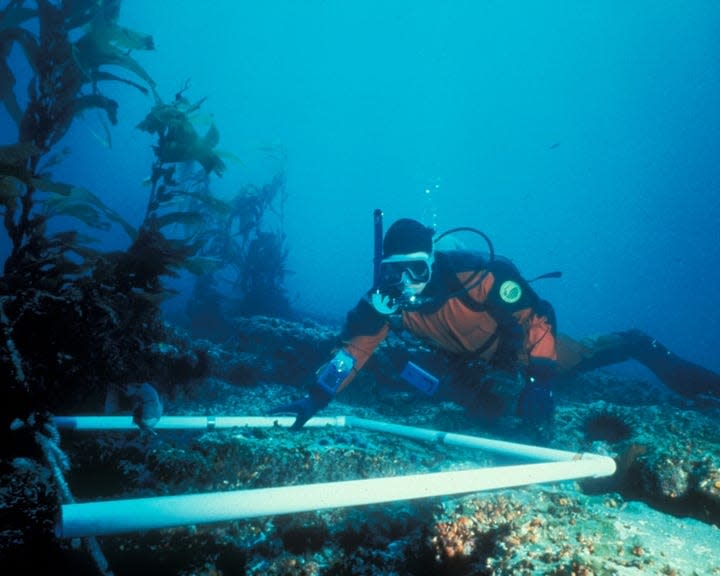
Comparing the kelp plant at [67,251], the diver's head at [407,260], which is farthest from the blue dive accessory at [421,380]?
the kelp plant at [67,251]

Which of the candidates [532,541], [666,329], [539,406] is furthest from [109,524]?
[666,329]

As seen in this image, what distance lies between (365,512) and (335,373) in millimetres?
1894

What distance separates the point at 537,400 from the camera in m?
4.23

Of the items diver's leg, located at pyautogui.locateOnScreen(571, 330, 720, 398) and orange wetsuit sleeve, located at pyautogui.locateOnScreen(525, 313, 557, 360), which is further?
diver's leg, located at pyautogui.locateOnScreen(571, 330, 720, 398)

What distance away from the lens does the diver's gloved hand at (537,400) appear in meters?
4.23

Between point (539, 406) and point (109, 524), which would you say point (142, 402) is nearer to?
point (109, 524)

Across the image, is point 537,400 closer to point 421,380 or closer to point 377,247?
point 421,380

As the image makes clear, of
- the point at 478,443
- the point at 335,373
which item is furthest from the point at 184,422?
the point at 478,443

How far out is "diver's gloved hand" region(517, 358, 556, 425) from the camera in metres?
4.23

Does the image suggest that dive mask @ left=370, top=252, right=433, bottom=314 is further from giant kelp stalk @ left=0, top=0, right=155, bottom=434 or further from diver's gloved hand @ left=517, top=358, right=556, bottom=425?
giant kelp stalk @ left=0, top=0, right=155, bottom=434

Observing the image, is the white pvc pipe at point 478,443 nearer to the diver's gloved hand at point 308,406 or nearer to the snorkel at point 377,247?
the diver's gloved hand at point 308,406

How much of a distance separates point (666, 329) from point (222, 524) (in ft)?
374

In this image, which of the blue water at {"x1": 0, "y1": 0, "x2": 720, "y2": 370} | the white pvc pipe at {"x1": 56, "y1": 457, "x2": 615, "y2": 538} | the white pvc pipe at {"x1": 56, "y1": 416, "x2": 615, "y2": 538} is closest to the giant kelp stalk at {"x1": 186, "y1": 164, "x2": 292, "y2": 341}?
the white pvc pipe at {"x1": 56, "y1": 416, "x2": 615, "y2": 538}

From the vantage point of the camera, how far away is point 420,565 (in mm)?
1926
